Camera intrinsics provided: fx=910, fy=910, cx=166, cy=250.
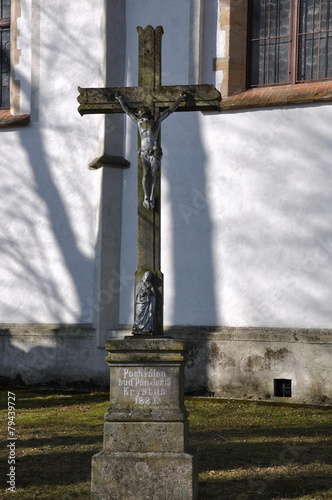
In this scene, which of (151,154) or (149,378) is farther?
(151,154)

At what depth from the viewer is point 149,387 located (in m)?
7.09

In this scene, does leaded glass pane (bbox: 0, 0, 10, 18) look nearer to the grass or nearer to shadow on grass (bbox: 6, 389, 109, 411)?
shadow on grass (bbox: 6, 389, 109, 411)

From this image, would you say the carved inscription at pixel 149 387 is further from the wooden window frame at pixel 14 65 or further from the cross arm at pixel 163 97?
the wooden window frame at pixel 14 65

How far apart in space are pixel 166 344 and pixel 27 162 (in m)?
7.93

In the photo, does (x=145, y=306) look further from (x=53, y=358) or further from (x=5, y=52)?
(x=5, y=52)

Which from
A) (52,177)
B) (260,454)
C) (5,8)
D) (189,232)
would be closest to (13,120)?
(52,177)

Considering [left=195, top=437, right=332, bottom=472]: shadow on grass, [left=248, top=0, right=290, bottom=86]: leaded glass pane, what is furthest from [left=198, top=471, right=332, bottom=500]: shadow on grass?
[left=248, top=0, right=290, bottom=86]: leaded glass pane

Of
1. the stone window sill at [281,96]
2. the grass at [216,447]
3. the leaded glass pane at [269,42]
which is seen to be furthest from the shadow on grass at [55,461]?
the leaded glass pane at [269,42]

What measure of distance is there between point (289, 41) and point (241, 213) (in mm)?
2657

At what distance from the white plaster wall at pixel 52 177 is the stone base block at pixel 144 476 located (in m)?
6.80

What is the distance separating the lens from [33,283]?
1415 centimetres

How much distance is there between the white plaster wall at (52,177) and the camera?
13875 mm

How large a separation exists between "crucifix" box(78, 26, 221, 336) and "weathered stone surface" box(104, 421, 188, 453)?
0.77 m

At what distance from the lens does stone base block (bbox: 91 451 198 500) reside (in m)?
6.89
